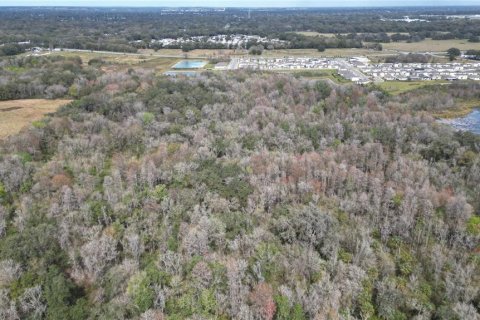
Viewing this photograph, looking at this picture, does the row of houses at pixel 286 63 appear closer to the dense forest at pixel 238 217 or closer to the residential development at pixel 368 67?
the residential development at pixel 368 67

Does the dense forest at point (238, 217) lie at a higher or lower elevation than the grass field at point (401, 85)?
lower

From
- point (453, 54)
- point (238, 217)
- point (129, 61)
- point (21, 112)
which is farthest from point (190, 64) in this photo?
point (238, 217)

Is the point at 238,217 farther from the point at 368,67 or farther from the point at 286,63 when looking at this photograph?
the point at 286,63

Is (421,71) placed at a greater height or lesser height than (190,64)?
greater

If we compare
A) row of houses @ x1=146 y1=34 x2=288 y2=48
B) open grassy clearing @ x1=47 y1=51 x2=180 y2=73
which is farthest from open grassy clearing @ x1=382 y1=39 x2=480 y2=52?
open grassy clearing @ x1=47 y1=51 x2=180 y2=73

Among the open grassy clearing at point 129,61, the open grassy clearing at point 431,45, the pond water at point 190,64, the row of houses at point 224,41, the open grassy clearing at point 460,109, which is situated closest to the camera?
the open grassy clearing at point 460,109

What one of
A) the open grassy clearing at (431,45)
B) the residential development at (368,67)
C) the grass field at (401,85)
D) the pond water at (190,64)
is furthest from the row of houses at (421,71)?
the pond water at (190,64)
